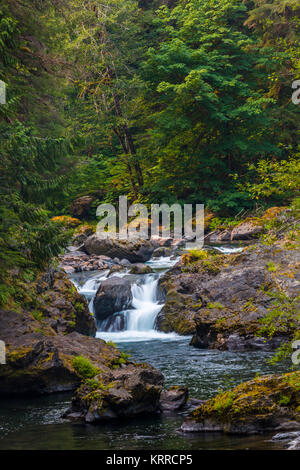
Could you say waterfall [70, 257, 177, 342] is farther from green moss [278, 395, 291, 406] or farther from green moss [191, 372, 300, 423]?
green moss [278, 395, 291, 406]

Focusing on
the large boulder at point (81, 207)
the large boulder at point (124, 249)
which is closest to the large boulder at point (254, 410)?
the large boulder at point (124, 249)

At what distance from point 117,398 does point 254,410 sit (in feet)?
6.91

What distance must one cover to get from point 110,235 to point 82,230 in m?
4.74

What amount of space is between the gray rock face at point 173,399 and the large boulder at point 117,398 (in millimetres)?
194

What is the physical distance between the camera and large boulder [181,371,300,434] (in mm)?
7348

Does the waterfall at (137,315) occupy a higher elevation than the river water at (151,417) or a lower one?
higher

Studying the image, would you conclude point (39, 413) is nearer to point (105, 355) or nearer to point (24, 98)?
point (105, 355)

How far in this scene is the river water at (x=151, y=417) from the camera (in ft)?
23.4

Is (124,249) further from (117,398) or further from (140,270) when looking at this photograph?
(117,398)

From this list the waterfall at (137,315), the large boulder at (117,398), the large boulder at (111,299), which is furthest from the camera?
the large boulder at (111,299)

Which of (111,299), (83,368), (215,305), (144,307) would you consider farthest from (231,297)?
(83,368)

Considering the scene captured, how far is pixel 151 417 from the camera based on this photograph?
8.48 m

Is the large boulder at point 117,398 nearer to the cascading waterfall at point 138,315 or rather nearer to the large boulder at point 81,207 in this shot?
the cascading waterfall at point 138,315

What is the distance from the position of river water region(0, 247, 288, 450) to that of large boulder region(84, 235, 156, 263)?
8.24 meters
